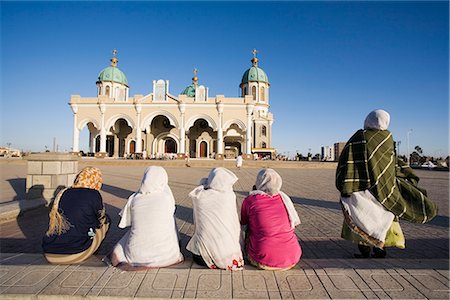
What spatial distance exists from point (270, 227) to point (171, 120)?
29.6 metres

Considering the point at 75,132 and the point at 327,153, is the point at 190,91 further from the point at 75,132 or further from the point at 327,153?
the point at 327,153

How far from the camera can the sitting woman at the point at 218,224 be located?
Result: 2.61m

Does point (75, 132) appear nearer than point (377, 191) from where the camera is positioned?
No

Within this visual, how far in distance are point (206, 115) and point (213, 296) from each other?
96.4 ft

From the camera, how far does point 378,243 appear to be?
9.84 ft

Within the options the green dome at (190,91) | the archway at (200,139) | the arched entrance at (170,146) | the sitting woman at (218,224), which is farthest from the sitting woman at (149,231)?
the green dome at (190,91)

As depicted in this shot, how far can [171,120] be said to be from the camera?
31016mm

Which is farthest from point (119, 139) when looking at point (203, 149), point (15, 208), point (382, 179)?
point (382, 179)

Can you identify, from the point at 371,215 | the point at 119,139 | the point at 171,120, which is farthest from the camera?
the point at 119,139

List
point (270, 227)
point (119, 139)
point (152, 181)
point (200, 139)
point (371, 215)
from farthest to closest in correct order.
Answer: point (119, 139)
point (200, 139)
point (371, 215)
point (152, 181)
point (270, 227)

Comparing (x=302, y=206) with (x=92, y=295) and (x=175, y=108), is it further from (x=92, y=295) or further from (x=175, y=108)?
(x=175, y=108)

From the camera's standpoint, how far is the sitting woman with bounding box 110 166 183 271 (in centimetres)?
262

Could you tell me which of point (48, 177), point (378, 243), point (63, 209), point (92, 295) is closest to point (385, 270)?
point (378, 243)

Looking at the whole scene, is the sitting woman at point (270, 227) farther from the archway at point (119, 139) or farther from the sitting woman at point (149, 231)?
the archway at point (119, 139)
